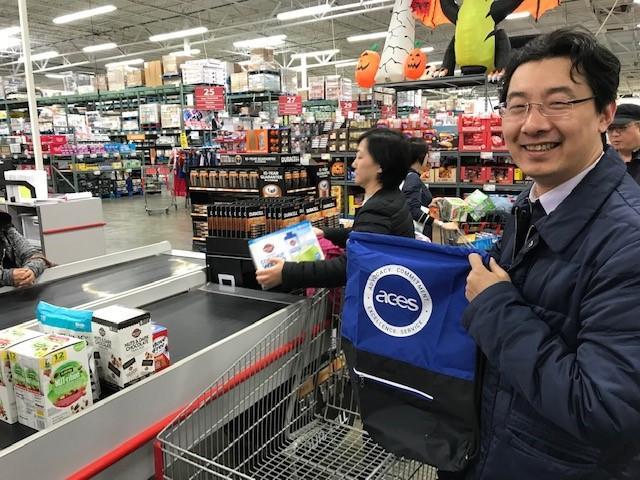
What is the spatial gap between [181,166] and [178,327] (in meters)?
9.26

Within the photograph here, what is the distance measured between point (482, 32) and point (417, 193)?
2592 millimetres

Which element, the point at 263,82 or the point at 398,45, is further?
the point at 263,82

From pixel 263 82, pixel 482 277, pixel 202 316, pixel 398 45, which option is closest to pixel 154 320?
pixel 202 316

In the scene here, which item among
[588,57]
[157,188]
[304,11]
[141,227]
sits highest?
[304,11]

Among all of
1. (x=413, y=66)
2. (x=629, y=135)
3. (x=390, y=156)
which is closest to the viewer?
(x=390, y=156)

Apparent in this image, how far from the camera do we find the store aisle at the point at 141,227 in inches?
349

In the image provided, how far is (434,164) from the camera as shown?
6.41m

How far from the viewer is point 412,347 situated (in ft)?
4.38

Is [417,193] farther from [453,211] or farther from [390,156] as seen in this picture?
[390,156]

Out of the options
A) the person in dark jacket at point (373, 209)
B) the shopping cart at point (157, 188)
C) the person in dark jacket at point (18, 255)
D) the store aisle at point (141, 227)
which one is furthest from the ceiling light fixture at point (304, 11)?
the person in dark jacket at point (373, 209)

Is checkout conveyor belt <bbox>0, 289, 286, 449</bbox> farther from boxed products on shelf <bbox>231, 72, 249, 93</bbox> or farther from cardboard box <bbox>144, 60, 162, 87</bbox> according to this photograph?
cardboard box <bbox>144, 60, 162, 87</bbox>

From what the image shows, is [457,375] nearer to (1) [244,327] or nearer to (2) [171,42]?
(1) [244,327]

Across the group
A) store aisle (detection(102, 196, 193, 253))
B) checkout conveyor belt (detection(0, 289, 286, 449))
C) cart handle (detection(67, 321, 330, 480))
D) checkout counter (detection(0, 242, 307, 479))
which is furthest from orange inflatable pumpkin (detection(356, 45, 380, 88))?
cart handle (detection(67, 321, 330, 480))

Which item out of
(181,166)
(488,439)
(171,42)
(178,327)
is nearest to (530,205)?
(488,439)
